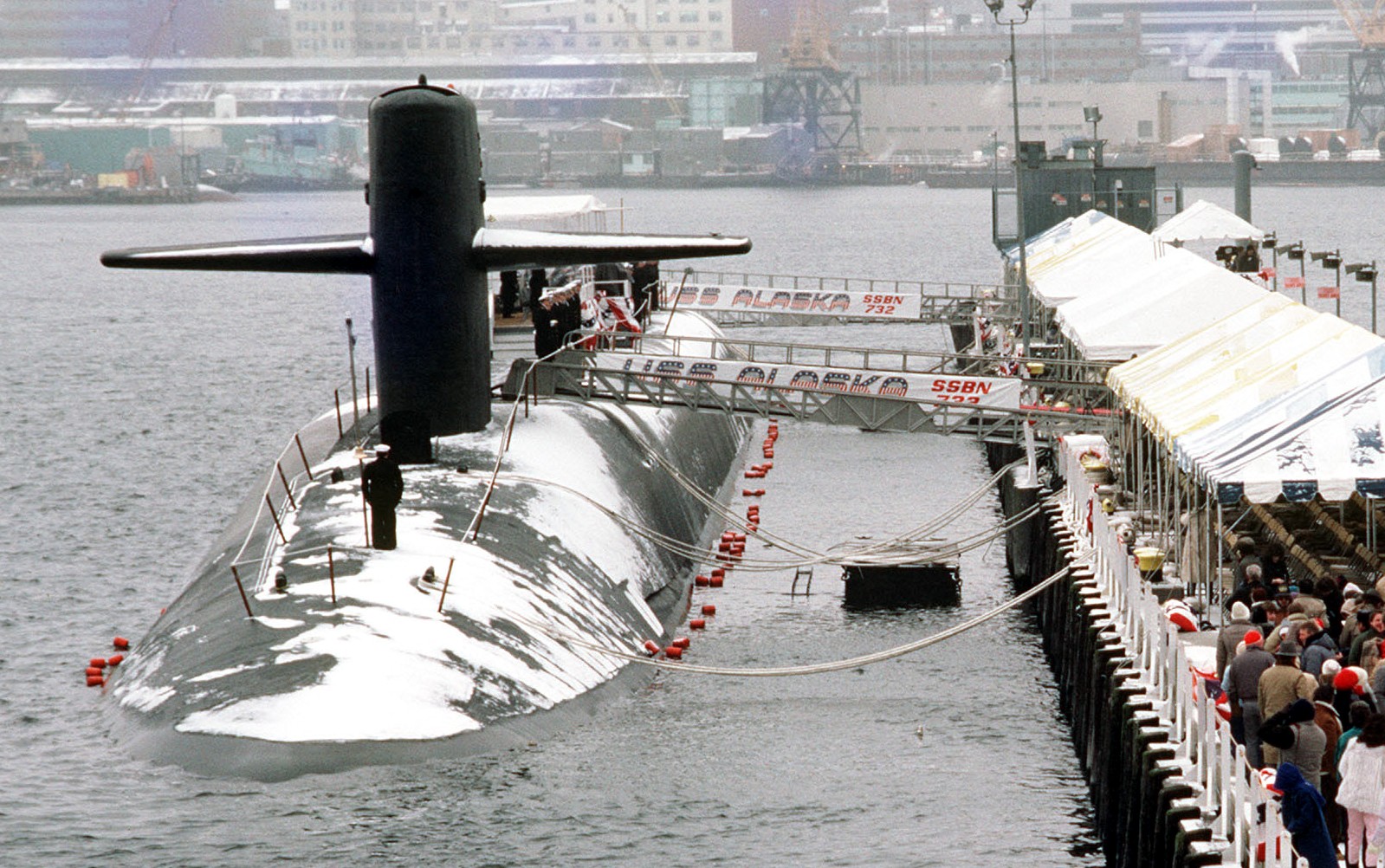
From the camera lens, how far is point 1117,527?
92.2 feet

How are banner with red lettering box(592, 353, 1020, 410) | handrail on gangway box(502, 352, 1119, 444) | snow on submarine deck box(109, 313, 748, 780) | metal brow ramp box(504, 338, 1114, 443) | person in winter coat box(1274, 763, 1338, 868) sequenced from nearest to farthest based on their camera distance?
person in winter coat box(1274, 763, 1338, 868) < snow on submarine deck box(109, 313, 748, 780) < banner with red lettering box(592, 353, 1020, 410) < metal brow ramp box(504, 338, 1114, 443) < handrail on gangway box(502, 352, 1119, 444)

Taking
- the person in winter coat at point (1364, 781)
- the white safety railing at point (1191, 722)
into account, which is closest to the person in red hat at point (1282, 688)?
the white safety railing at point (1191, 722)

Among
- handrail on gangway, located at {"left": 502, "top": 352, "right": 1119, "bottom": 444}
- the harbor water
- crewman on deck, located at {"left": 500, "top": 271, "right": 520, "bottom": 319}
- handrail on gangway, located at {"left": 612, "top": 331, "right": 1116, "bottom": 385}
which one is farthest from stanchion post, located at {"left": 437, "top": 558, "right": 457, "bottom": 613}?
crewman on deck, located at {"left": 500, "top": 271, "right": 520, "bottom": 319}

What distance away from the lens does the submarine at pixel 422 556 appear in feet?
68.2

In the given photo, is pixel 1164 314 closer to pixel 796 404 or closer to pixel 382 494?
pixel 796 404

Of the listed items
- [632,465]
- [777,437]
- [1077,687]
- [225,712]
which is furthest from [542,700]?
[777,437]

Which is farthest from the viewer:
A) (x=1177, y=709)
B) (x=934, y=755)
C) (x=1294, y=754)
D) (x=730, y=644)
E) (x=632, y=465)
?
(x=632, y=465)

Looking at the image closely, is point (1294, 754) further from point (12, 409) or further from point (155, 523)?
point (12, 409)

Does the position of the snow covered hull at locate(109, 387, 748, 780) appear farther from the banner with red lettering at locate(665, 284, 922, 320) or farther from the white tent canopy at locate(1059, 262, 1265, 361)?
the banner with red lettering at locate(665, 284, 922, 320)

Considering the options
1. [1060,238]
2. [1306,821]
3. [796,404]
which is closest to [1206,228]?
[1060,238]

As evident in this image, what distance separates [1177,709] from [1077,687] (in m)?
6.82

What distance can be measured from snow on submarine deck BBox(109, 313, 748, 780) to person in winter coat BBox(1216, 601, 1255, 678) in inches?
299

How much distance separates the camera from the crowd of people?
14102 mm

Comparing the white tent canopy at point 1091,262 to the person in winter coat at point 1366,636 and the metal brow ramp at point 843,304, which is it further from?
the person in winter coat at point 1366,636
